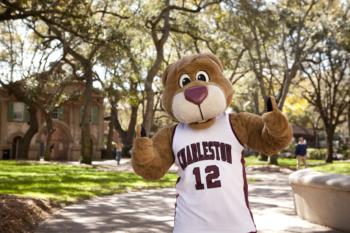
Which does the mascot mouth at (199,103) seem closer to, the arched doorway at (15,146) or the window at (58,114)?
the arched doorway at (15,146)

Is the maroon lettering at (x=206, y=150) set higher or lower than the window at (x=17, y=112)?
lower

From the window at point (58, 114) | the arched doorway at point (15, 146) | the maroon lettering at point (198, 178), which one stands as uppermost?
the window at point (58, 114)

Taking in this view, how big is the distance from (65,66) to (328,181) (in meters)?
30.3

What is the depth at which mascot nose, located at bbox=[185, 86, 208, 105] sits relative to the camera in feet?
11.5

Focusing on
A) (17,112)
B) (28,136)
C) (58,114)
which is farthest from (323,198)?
(58,114)

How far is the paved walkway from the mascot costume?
418 centimetres

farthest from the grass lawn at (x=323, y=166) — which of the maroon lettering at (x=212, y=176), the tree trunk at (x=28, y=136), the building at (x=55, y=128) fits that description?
the tree trunk at (x=28, y=136)

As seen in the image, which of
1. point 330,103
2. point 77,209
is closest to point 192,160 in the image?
point 77,209

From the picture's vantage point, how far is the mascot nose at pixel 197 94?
350cm

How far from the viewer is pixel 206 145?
3.58 m

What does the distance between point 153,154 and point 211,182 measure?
520mm

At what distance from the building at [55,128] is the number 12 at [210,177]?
132 ft

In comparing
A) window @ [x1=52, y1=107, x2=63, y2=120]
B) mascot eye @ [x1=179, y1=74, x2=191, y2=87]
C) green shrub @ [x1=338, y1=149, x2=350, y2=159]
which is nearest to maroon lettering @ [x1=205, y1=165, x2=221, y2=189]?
mascot eye @ [x1=179, y1=74, x2=191, y2=87]

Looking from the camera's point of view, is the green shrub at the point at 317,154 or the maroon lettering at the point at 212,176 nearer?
the maroon lettering at the point at 212,176
